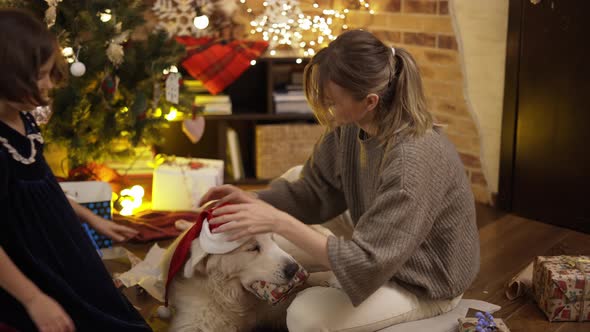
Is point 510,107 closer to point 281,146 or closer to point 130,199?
point 281,146

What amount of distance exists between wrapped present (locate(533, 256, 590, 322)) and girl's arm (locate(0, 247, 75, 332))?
145cm

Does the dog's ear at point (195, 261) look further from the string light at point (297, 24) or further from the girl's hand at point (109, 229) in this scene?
the string light at point (297, 24)

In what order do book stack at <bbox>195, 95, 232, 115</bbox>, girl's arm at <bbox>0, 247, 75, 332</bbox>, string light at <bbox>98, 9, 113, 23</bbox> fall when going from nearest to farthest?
girl's arm at <bbox>0, 247, 75, 332</bbox>, string light at <bbox>98, 9, 113, 23</bbox>, book stack at <bbox>195, 95, 232, 115</bbox>

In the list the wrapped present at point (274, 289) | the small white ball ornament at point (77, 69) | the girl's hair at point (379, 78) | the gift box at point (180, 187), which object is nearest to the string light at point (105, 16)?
the small white ball ornament at point (77, 69)

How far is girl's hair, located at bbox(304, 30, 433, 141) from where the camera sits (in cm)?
193

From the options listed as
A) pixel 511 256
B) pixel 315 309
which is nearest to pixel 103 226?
pixel 315 309

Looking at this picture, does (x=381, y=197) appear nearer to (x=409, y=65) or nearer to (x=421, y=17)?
(x=409, y=65)

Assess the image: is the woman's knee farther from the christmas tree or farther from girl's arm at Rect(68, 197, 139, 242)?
the christmas tree

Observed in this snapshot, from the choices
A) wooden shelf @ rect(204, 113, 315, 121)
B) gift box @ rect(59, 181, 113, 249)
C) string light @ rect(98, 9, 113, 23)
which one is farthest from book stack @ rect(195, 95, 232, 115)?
gift box @ rect(59, 181, 113, 249)

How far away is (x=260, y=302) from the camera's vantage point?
7.30 feet

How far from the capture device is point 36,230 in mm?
1812

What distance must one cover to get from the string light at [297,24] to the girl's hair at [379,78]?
5.87 ft

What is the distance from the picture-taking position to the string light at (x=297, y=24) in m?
3.80

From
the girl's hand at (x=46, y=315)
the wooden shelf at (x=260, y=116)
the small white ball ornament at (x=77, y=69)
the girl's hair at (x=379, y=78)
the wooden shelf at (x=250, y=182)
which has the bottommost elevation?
the wooden shelf at (x=250, y=182)
